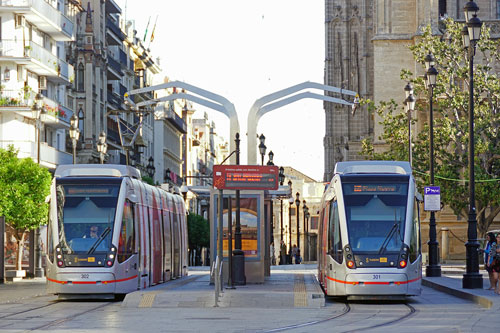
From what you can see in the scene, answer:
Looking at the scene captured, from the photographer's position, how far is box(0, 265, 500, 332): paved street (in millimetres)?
19188

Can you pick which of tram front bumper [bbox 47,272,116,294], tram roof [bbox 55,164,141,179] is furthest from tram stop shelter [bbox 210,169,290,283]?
tram front bumper [bbox 47,272,116,294]

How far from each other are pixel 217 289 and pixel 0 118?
131 feet

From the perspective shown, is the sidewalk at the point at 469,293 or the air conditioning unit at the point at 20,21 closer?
the sidewalk at the point at 469,293

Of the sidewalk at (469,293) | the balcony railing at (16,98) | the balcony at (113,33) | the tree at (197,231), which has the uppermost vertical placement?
the balcony at (113,33)

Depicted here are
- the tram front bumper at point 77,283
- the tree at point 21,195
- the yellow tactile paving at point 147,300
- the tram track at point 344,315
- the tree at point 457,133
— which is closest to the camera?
the tram track at point 344,315

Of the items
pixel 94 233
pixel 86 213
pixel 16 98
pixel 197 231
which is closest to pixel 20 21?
pixel 16 98

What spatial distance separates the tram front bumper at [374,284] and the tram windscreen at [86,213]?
548 cm

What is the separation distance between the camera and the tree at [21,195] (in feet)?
149

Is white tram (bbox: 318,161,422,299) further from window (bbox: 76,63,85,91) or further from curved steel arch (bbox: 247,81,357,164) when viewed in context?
window (bbox: 76,63,85,91)

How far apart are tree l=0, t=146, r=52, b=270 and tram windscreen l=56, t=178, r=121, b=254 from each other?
16858 millimetres

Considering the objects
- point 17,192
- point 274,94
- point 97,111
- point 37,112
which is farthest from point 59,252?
point 97,111

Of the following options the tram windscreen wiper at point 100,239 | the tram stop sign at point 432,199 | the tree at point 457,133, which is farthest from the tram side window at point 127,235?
the tree at point 457,133

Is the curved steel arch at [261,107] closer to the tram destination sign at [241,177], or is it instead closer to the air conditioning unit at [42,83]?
the tram destination sign at [241,177]

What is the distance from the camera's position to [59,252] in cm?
2714
